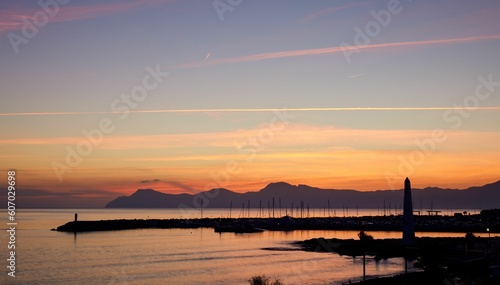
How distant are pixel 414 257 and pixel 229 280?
25.0 m

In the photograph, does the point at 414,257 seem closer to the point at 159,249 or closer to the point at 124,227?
the point at 159,249

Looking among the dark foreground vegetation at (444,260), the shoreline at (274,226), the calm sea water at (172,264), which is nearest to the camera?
the dark foreground vegetation at (444,260)

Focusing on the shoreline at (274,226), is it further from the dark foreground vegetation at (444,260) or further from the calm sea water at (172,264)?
the dark foreground vegetation at (444,260)

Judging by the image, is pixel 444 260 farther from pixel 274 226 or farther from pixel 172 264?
pixel 274 226

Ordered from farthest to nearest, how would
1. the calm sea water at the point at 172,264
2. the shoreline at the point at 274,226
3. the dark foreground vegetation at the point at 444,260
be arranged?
1. the shoreline at the point at 274,226
2. the calm sea water at the point at 172,264
3. the dark foreground vegetation at the point at 444,260

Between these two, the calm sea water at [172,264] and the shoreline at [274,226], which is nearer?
the calm sea water at [172,264]

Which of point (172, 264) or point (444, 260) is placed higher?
point (444, 260)

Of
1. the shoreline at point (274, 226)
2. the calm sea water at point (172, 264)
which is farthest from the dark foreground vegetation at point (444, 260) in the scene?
the shoreline at point (274, 226)

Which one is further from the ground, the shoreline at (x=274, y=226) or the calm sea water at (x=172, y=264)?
the shoreline at (x=274, y=226)

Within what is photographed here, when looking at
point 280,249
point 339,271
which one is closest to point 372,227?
point 280,249

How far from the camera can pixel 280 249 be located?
8675 cm

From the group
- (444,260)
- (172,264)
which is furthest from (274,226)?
(444,260)

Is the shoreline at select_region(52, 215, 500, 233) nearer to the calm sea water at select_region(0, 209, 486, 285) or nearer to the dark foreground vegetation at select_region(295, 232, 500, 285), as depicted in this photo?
the calm sea water at select_region(0, 209, 486, 285)

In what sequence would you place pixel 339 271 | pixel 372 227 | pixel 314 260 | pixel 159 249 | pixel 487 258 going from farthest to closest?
pixel 372 227 < pixel 159 249 < pixel 314 260 < pixel 339 271 < pixel 487 258
